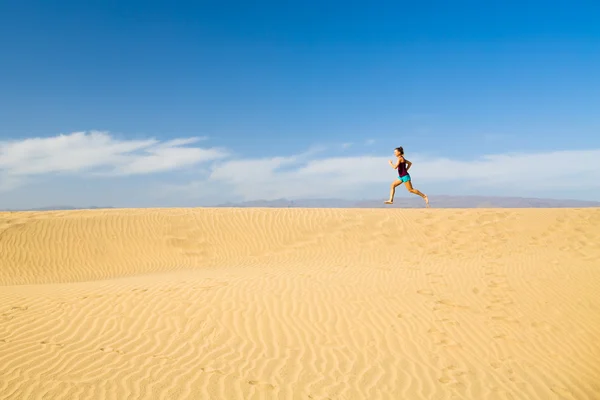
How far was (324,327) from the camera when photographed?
22.3ft

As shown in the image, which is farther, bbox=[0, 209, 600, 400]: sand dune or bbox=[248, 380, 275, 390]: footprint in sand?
bbox=[0, 209, 600, 400]: sand dune

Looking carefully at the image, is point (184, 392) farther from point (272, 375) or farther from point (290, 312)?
point (290, 312)

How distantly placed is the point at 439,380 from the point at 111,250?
14006 mm

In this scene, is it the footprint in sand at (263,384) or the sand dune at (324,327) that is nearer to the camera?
the footprint in sand at (263,384)

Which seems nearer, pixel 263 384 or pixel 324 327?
pixel 263 384

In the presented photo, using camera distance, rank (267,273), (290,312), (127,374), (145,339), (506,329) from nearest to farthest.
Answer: (127,374), (145,339), (506,329), (290,312), (267,273)

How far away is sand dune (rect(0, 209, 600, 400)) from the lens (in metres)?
4.98

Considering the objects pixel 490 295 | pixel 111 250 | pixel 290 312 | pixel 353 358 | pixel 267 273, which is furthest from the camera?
pixel 111 250

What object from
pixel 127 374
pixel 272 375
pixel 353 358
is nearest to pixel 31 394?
pixel 127 374

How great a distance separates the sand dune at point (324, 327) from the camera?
498 cm

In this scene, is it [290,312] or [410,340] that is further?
[290,312]

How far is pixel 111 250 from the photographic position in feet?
52.4

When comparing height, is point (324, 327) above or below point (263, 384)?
above

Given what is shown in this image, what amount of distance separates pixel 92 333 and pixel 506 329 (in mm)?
6485
